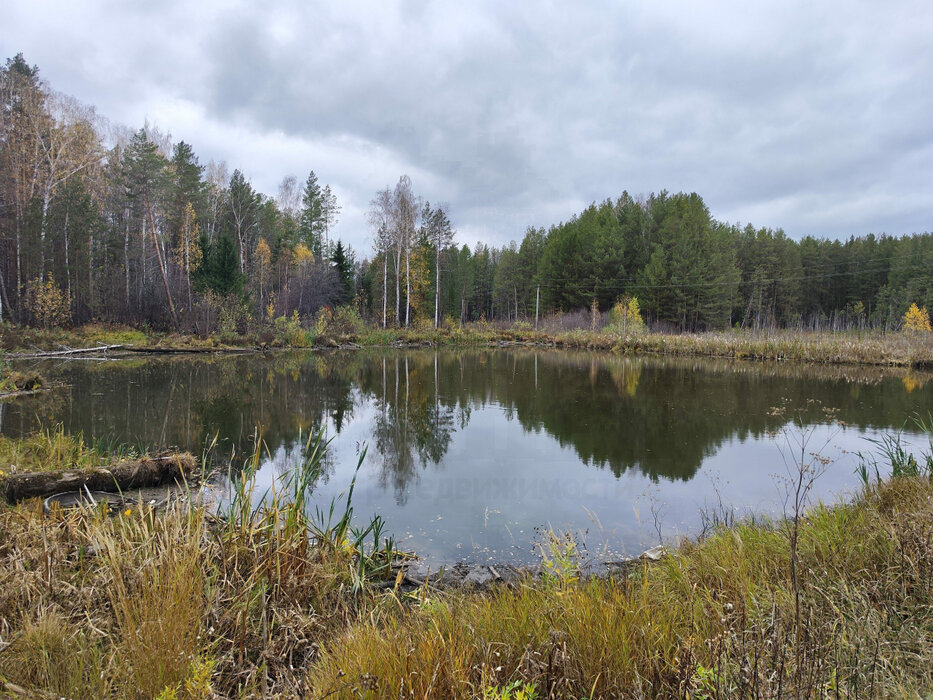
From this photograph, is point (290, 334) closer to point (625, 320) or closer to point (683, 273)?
point (625, 320)

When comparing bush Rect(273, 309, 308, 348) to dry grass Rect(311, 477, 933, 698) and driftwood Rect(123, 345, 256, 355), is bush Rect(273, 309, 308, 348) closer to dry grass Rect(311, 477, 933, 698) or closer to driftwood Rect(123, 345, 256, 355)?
driftwood Rect(123, 345, 256, 355)

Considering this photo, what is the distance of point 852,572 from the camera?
2553mm

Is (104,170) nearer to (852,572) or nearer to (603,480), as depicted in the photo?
(603,480)

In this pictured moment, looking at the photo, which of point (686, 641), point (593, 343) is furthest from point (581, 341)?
point (686, 641)

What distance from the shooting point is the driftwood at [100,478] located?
411 centimetres

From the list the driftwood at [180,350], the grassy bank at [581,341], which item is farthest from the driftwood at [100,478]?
the driftwood at [180,350]

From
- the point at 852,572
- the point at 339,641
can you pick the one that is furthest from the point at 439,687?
the point at 852,572

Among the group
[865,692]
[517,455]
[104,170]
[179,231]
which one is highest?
[104,170]

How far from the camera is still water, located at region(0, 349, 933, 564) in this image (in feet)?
16.6

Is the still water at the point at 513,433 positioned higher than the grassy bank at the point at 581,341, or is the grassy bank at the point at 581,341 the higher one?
the grassy bank at the point at 581,341

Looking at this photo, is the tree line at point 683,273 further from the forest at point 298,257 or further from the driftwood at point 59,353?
the driftwood at point 59,353

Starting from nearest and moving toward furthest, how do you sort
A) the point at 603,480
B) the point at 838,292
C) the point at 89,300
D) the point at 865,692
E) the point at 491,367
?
the point at 865,692, the point at 603,480, the point at 491,367, the point at 89,300, the point at 838,292

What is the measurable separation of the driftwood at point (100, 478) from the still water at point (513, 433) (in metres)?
1.11

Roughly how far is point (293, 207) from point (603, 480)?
46830mm
